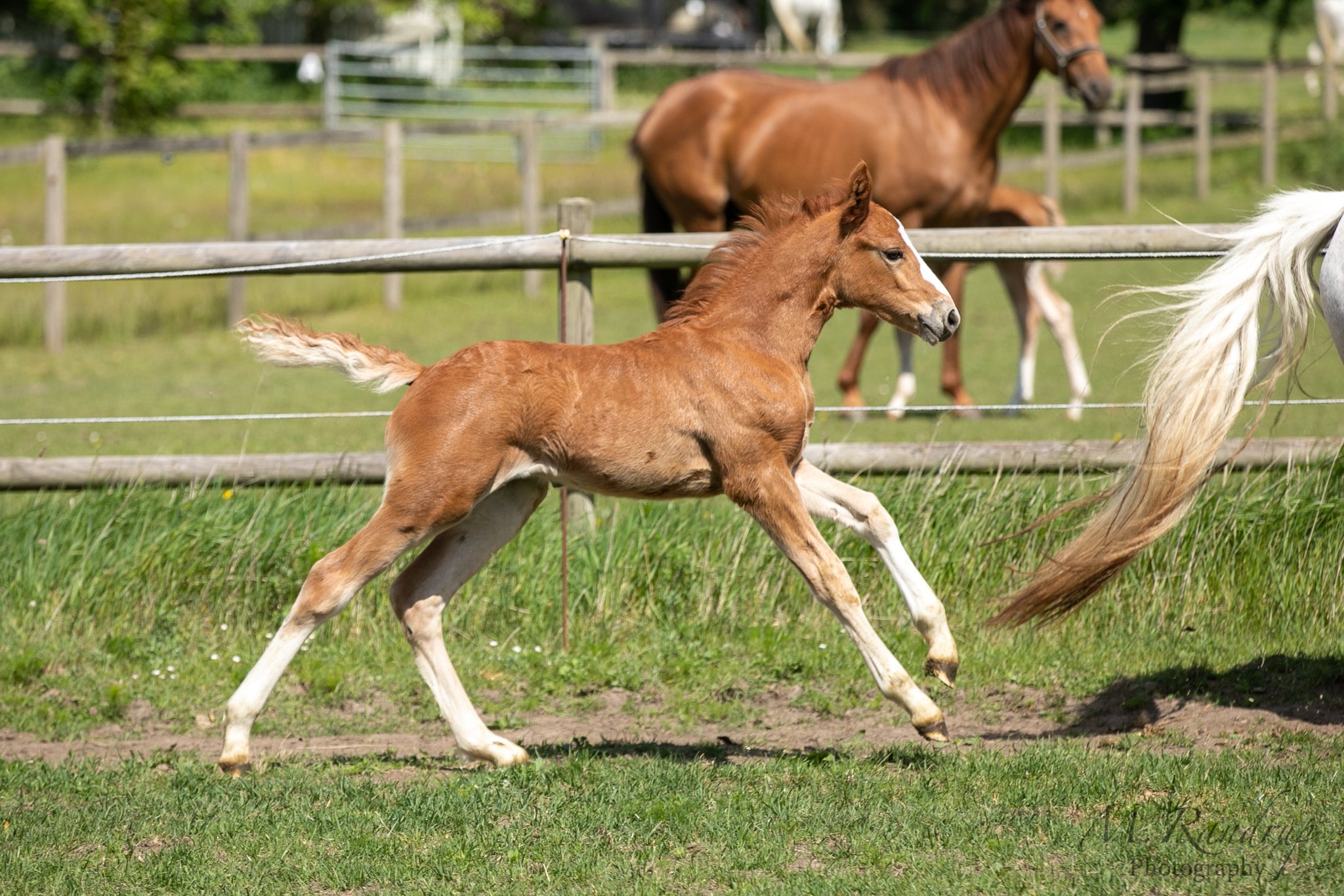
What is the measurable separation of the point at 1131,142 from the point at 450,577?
1763 cm

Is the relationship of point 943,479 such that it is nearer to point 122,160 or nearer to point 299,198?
point 299,198

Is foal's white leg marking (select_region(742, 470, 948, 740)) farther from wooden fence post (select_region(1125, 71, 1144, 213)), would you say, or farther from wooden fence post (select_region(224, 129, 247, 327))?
wooden fence post (select_region(1125, 71, 1144, 213))

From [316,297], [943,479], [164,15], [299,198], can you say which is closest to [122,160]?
[164,15]

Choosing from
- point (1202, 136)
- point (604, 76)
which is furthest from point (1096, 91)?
point (604, 76)

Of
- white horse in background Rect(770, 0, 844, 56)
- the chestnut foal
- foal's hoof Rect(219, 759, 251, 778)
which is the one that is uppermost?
white horse in background Rect(770, 0, 844, 56)

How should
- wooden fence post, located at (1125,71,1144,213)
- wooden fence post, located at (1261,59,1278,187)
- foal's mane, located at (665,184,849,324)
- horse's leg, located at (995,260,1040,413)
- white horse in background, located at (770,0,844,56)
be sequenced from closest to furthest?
foal's mane, located at (665,184,849,324) → horse's leg, located at (995,260,1040,413) → wooden fence post, located at (1125,71,1144,213) → wooden fence post, located at (1261,59,1278,187) → white horse in background, located at (770,0,844,56)

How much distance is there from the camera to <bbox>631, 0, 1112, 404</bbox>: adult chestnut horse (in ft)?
32.3

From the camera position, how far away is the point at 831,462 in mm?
5934

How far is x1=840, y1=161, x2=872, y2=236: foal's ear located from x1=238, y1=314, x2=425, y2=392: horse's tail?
147cm

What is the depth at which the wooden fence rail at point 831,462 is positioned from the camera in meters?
5.88

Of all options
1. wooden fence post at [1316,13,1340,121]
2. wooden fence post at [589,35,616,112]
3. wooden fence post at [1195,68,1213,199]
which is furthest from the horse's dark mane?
wooden fence post at [589,35,616,112]

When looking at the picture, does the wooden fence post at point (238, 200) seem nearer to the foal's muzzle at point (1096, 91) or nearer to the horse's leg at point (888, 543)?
the foal's muzzle at point (1096, 91)

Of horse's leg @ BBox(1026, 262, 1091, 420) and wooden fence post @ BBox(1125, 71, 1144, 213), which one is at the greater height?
wooden fence post @ BBox(1125, 71, 1144, 213)

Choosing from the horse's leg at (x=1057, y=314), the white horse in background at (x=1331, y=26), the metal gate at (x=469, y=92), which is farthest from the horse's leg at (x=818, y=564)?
the white horse in background at (x=1331, y=26)
